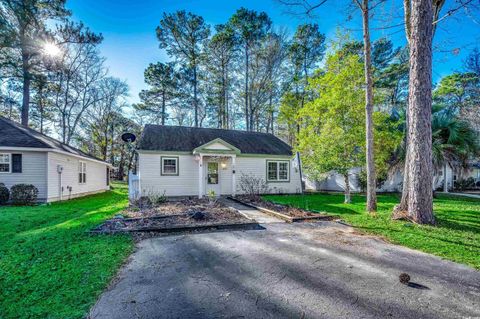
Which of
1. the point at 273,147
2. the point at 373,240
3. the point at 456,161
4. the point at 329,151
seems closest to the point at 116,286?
the point at 373,240

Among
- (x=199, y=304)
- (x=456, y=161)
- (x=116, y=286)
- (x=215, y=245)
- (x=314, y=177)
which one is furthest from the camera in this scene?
(x=456, y=161)

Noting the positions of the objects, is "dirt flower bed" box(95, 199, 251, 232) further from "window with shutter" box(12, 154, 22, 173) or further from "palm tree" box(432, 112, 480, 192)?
"palm tree" box(432, 112, 480, 192)

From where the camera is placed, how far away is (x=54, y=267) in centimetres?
359

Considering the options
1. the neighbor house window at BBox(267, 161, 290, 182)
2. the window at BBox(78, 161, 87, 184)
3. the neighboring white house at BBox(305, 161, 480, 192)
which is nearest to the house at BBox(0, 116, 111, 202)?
the window at BBox(78, 161, 87, 184)

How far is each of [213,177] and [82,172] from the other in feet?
28.4

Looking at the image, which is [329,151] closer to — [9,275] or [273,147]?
[273,147]

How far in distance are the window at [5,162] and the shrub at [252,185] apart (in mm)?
11204

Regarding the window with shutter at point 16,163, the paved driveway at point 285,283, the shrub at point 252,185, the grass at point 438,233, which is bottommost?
the grass at point 438,233

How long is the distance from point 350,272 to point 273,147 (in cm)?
1271

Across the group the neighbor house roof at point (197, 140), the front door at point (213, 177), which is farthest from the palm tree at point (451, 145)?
the front door at point (213, 177)

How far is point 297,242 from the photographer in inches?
200

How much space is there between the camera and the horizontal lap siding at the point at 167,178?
1225 centimetres

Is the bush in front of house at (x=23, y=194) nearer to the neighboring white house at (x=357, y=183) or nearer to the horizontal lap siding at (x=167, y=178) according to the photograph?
the horizontal lap siding at (x=167, y=178)

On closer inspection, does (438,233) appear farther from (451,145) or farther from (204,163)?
(204,163)
